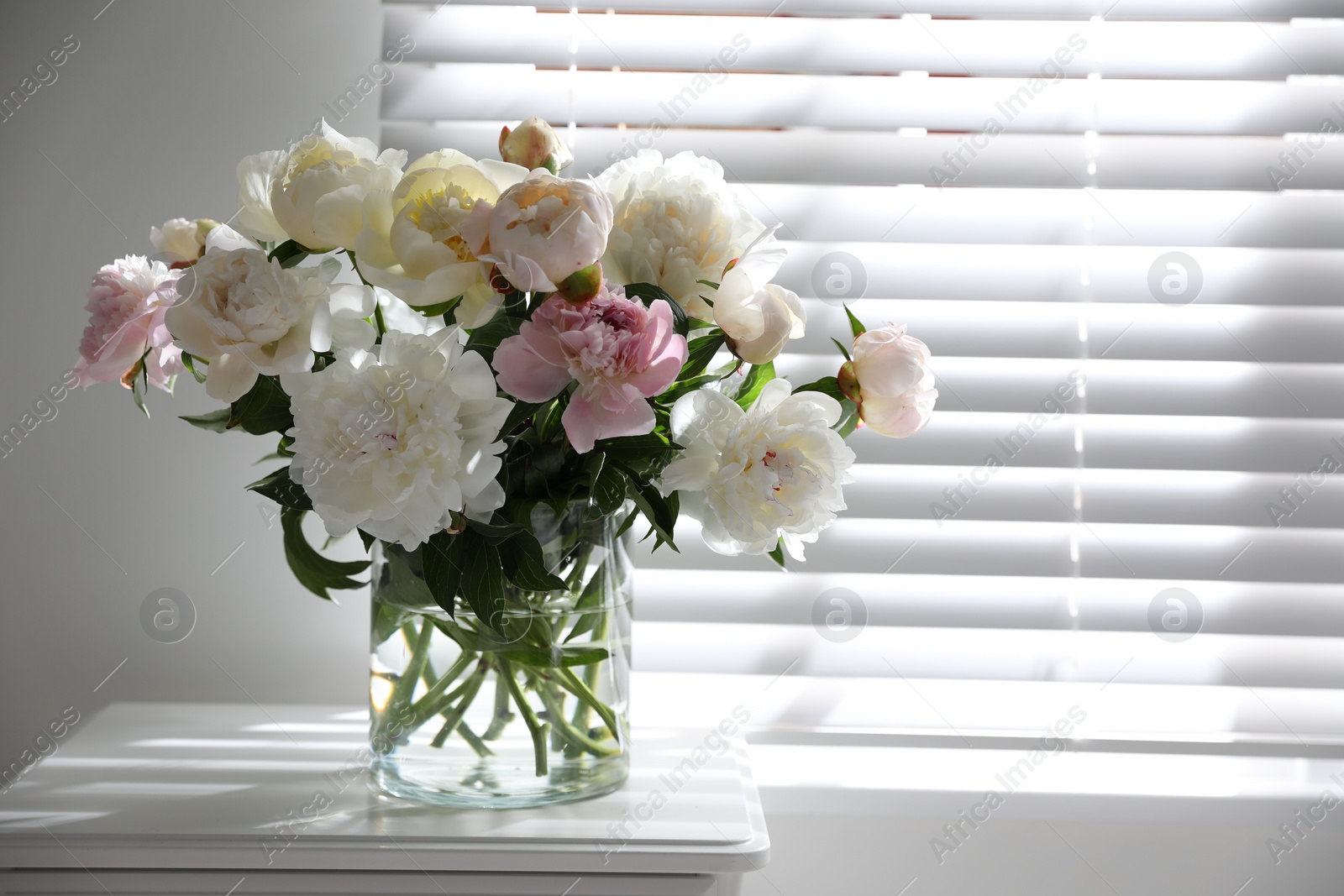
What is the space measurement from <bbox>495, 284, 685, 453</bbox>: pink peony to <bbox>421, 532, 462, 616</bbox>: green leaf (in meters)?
0.13

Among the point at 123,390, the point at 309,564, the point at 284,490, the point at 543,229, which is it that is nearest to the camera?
the point at 543,229

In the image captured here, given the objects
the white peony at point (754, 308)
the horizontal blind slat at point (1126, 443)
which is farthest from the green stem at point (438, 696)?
the horizontal blind slat at point (1126, 443)

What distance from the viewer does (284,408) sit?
68 centimetres

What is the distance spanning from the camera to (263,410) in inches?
26.5

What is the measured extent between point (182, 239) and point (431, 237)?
0.27 meters

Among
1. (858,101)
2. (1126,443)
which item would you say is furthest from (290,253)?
(1126,443)

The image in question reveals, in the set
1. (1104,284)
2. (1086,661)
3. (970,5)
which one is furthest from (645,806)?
(970,5)

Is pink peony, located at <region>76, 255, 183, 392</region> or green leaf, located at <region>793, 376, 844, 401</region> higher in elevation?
pink peony, located at <region>76, 255, 183, 392</region>

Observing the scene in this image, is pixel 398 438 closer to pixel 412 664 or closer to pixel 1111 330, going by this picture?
pixel 412 664

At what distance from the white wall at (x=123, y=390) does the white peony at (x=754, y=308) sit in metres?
0.58

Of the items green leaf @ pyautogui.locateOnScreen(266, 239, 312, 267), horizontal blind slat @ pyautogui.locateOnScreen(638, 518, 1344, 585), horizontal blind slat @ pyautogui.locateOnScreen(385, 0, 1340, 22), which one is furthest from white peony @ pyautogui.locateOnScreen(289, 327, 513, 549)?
horizontal blind slat @ pyautogui.locateOnScreen(385, 0, 1340, 22)

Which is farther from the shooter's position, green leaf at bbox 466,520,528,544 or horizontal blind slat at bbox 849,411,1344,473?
horizontal blind slat at bbox 849,411,1344,473

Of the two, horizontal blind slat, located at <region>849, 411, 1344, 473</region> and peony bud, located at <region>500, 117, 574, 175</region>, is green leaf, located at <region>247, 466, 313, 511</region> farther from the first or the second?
horizontal blind slat, located at <region>849, 411, 1344, 473</region>

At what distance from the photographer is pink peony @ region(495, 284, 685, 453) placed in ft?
1.87
